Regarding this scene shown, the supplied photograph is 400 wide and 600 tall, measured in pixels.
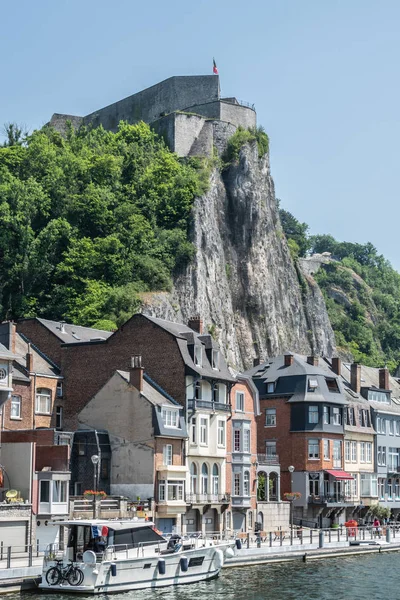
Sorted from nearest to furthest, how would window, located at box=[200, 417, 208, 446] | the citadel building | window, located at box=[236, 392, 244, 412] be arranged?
window, located at box=[200, 417, 208, 446] < window, located at box=[236, 392, 244, 412] < the citadel building

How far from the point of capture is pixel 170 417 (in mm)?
60781

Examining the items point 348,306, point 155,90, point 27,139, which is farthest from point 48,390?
point 348,306

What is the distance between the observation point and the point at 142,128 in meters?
118

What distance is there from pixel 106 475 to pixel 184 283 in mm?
44266

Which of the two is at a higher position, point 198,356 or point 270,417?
point 198,356

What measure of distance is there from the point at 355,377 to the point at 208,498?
26.4 metres

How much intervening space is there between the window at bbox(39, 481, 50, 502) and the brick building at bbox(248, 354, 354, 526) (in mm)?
26339

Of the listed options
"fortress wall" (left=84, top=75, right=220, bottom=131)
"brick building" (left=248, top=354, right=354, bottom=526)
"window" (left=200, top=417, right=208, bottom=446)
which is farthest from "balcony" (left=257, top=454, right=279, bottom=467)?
"fortress wall" (left=84, top=75, right=220, bottom=131)

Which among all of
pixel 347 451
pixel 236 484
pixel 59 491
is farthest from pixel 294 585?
pixel 347 451

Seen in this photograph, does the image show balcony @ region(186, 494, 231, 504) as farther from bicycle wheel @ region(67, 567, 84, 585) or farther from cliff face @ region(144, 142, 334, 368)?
cliff face @ region(144, 142, 334, 368)

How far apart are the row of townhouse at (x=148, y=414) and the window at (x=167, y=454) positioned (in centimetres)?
11

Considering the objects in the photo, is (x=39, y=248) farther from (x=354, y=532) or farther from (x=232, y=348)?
(x=354, y=532)

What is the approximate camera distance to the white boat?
4212cm

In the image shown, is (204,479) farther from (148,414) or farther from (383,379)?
(383,379)
